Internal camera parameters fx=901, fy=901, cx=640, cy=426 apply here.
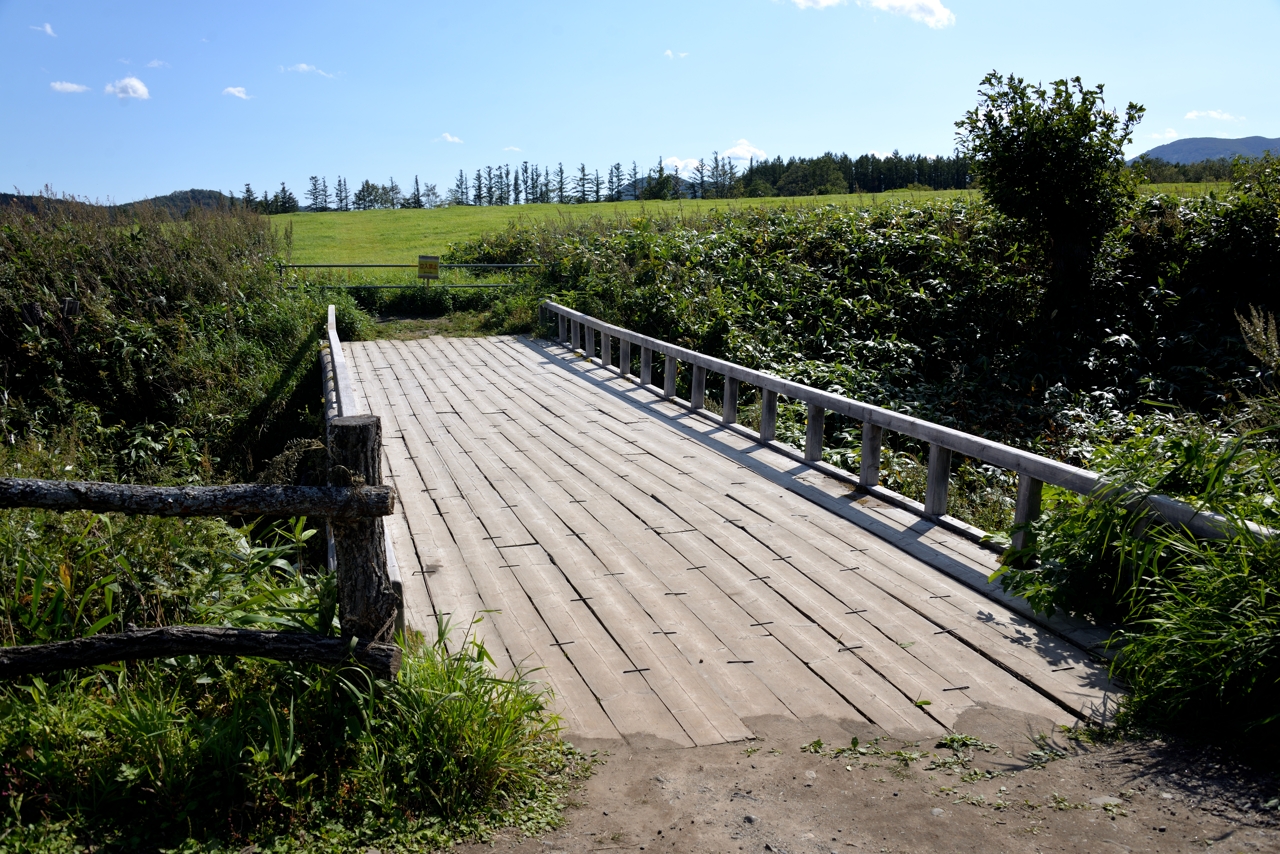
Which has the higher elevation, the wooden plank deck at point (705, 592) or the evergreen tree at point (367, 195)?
the evergreen tree at point (367, 195)

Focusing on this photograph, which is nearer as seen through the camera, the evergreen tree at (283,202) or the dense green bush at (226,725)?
the dense green bush at (226,725)

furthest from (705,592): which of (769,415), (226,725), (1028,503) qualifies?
(769,415)

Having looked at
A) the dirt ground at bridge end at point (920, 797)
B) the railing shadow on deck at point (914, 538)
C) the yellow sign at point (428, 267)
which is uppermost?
the yellow sign at point (428, 267)

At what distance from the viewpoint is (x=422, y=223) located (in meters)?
41.8

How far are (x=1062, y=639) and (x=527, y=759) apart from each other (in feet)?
9.14

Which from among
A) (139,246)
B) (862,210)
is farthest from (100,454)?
(862,210)

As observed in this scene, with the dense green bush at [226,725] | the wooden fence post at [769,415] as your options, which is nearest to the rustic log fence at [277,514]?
the dense green bush at [226,725]

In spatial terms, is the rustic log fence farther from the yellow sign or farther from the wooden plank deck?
the yellow sign

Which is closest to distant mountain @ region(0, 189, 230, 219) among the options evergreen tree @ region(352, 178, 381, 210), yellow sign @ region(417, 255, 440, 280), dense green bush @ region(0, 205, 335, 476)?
dense green bush @ region(0, 205, 335, 476)

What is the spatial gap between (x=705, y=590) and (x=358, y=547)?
7.54 ft

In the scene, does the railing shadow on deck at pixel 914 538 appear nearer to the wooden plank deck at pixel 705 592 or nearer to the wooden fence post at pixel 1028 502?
the wooden plank deck at pixel 705 592

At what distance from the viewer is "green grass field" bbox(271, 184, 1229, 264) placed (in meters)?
29.3

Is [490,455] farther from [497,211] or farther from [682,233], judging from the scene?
[497,211]

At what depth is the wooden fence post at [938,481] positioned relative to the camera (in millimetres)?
6355
